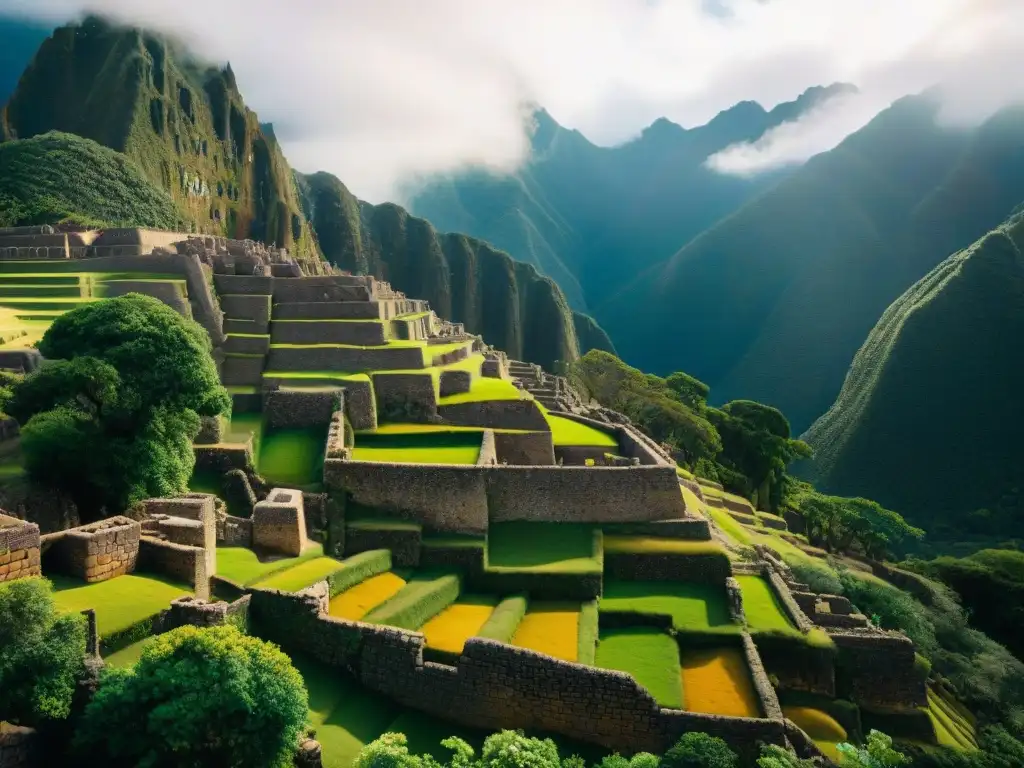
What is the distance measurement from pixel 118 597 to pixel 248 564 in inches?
159

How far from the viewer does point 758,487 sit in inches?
2003

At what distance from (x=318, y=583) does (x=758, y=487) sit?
138ft

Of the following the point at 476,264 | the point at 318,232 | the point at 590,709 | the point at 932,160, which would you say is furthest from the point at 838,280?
the point at 590,709

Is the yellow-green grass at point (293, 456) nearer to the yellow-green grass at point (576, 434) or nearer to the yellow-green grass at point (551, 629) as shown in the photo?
the yellow-green grass at point (551, 629)

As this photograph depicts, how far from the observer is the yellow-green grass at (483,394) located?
27.8 metres

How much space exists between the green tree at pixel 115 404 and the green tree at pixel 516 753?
10358 mm

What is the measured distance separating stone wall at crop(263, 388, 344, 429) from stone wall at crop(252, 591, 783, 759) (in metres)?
11.3

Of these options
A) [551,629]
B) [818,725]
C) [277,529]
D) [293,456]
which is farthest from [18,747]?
[818,725]

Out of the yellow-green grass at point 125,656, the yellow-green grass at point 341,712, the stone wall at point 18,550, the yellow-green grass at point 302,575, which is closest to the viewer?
the yellow-green grass at point 125,656

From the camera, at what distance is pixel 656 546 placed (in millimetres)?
20047

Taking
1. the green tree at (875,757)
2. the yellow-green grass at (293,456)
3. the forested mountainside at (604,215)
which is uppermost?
the forested mountainside at (604,215)

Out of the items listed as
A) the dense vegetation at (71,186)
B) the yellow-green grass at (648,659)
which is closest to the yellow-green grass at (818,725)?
the yellow-green grass at (648,659)

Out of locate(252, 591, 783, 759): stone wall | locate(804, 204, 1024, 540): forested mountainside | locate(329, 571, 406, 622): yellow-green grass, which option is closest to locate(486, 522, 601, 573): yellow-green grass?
locate(329, 571, 406, 622): yellow-green grass

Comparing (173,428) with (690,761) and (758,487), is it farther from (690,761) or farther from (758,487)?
(758,487)
